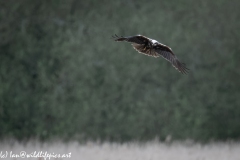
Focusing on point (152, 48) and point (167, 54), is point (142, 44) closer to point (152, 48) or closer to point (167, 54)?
point (152, 48)

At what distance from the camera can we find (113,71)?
46.6ft

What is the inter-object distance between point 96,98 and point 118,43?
1306 mm

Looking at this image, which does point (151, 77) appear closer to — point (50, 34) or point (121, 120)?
point (121, 120)

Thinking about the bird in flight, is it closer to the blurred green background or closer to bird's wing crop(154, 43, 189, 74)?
bird's wing crop(154, 43, 189, 74)

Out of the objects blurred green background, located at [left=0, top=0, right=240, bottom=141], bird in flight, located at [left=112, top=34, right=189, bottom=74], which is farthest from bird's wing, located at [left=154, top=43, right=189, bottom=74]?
blurred green background, located at [left=0, top=0, right=240, bottom=141]

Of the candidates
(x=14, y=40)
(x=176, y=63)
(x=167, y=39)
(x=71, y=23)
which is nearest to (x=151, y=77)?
(x=167, y=39)

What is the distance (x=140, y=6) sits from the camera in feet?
49.5

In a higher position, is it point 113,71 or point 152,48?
point 113,71

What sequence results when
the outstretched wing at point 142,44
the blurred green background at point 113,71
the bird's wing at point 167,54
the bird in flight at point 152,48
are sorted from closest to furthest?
the outstretched wing at point 142,44
the bird in flight at point 152,48
the bird's wing at point 167,54
the blurred green background at point 113,71

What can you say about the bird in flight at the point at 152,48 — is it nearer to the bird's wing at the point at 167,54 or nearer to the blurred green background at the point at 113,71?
the bird's wing at the point at 167,54

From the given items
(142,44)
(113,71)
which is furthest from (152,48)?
(113,71)

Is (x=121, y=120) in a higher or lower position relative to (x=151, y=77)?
lower

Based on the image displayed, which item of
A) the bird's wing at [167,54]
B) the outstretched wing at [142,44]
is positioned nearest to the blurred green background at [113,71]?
the bird's wing at [167,54]

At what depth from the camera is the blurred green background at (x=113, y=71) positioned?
548 inches
